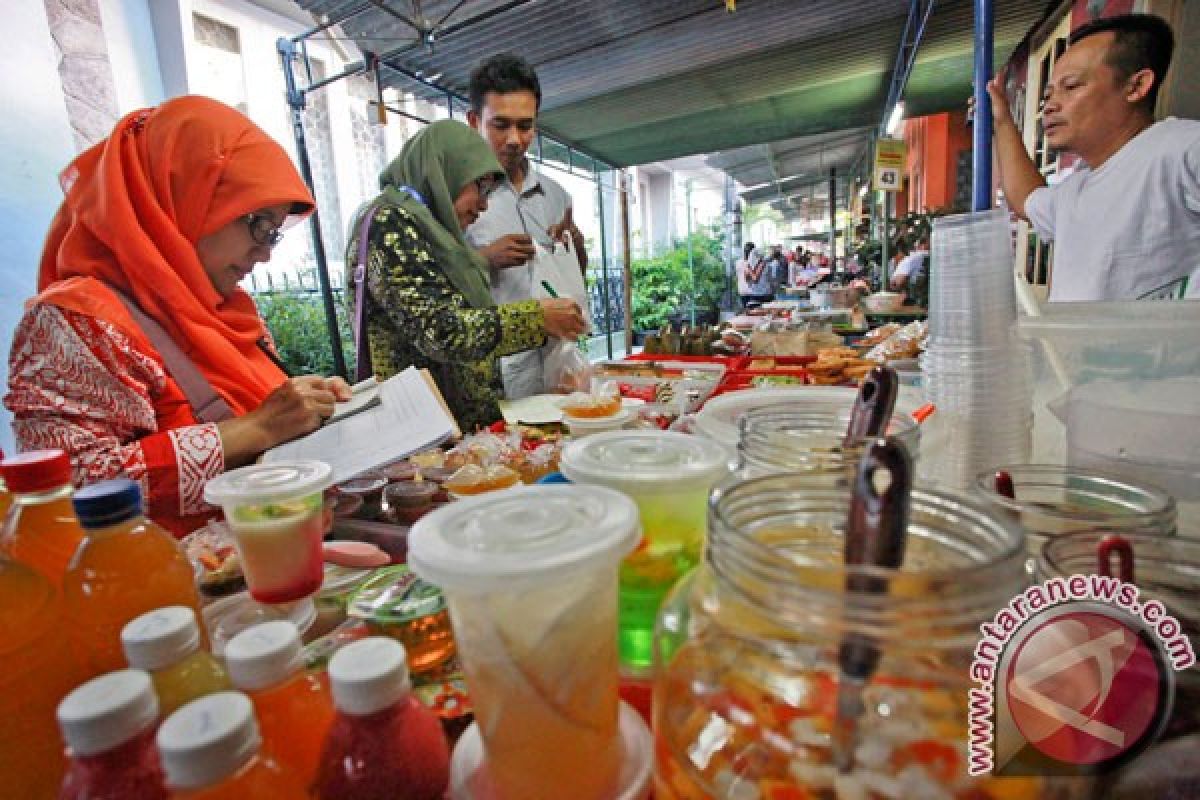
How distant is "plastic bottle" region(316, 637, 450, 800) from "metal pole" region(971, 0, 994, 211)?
247 cm

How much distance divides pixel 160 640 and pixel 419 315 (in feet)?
5.31

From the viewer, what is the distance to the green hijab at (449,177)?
7.09 feet

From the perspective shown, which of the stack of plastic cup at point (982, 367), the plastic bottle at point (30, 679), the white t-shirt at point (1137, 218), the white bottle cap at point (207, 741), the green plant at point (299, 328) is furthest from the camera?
the green plant at point (299, 328)

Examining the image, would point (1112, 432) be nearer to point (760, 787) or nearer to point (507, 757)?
point (760, 787)

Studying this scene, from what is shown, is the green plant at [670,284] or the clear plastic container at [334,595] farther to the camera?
the green plant at [670,284]

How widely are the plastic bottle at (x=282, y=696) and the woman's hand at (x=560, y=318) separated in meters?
1.78

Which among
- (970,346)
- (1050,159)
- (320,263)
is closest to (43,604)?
(970,346)

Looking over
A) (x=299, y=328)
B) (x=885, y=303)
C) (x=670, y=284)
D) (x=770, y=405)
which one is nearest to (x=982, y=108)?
(x=770, y=405)

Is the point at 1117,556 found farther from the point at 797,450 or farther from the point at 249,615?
the point at 249,615

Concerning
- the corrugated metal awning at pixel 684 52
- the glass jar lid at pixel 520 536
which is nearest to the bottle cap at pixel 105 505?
the glass jar lid at pixel 520 536

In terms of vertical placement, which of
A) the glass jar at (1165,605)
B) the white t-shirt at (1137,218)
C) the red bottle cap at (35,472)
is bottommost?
the glass jar at (1165,605)

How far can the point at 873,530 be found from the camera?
0.41m

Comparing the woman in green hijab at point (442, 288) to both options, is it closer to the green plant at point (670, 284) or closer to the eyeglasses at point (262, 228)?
the eyeglasses at point (262, 228)

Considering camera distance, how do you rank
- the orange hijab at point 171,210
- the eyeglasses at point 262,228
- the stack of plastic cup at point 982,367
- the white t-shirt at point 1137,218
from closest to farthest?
the stack of plastic cup at point 982,367 < the orange hijab at point 171,210 < the eyeglasses at point 262,228 < the white t-shirt at point 1137,218
